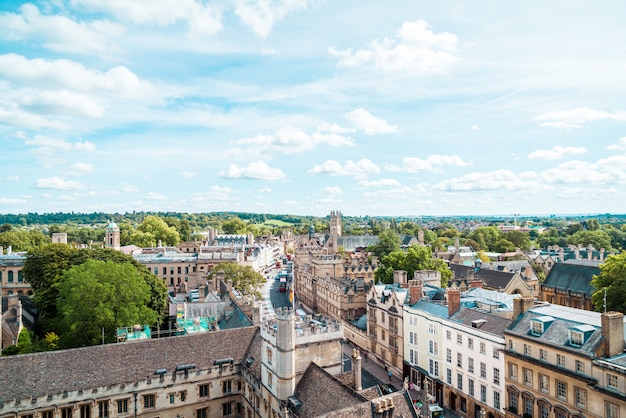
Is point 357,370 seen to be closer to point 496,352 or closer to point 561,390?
point 561,390

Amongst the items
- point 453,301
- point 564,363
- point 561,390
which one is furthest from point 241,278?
point 564,363

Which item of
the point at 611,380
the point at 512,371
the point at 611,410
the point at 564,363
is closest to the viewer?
the point at 611,410

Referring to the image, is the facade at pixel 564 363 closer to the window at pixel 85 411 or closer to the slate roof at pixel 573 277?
the window at pixel 85 411

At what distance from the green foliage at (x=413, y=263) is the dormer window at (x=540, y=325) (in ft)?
112

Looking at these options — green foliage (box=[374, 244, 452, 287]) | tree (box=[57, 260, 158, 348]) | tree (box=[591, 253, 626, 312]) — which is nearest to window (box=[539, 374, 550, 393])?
tree (box=[591, 253, 626, 312])

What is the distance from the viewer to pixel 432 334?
4719cm

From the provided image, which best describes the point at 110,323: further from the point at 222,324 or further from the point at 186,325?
the point at 222,324

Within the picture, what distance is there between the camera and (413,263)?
72.7 metres

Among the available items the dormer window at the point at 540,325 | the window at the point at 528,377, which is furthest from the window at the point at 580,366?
the window at the point at 528,377

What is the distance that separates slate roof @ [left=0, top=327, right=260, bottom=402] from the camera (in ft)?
102

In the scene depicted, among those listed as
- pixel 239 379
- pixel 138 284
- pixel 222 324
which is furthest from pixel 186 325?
pixel 239 379

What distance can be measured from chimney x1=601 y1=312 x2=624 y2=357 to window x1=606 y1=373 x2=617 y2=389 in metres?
1.77

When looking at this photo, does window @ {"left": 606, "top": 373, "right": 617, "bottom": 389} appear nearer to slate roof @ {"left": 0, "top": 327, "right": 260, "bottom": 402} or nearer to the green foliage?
slate roof @ {"left": 0, "top": 327, "right": 260, "bottom": 402}

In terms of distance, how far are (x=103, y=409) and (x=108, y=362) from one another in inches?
132
